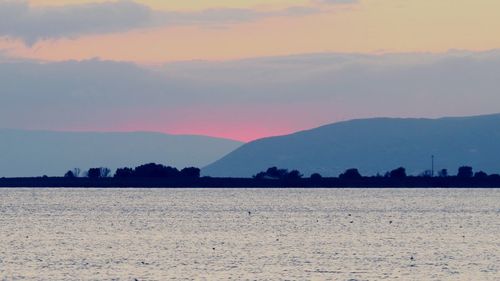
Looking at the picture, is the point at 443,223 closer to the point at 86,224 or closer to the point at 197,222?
the point at 197,222

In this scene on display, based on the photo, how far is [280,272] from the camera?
248 feet

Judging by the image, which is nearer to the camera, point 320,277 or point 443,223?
point 320,277

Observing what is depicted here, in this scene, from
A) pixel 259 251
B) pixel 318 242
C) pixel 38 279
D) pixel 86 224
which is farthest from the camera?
pixel 86 224

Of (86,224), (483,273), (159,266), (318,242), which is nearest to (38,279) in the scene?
(159,266)

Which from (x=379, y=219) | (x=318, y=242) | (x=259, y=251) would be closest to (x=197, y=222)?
(x=379, y=219)

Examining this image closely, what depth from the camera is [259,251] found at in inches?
3588

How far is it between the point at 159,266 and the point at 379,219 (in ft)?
242

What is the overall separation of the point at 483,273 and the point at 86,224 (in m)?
68.7

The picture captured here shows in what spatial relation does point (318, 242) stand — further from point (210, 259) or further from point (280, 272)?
point (280, 272)

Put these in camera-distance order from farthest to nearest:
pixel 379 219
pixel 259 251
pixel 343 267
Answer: pixel 379 219 < pixel 259 251 < pixel 343 267

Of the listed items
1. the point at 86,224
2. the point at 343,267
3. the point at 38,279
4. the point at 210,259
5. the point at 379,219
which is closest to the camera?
the point at 38,279

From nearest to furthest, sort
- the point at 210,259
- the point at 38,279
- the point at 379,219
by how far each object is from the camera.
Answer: the point at 38,279, the point at 210,259, the point at 379,219

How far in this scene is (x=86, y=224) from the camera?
13638 centimetres

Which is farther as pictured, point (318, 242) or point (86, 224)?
point (86, 224)
